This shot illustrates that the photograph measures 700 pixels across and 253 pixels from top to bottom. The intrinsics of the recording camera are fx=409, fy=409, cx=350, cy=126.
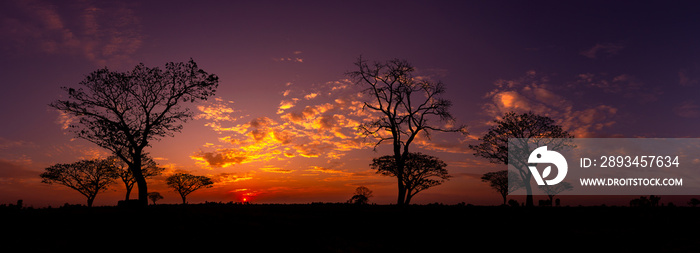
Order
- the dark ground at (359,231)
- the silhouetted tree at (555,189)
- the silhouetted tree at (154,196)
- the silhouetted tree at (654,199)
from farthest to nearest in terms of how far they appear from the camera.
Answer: the silhouetted tree at (154,196) < the silhouetted tree at (555,189) < the silhouetted tree at (654,199) < the dark ground at (359,231)

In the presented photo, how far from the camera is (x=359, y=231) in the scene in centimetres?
2083

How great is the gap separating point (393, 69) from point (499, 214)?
20.6 metres

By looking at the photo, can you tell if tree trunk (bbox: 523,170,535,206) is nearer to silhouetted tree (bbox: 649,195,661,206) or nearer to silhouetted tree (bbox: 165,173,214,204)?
silhouetted tree (bbox: 649,195,661,206)

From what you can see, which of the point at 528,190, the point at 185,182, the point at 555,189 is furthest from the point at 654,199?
the point at 185,182

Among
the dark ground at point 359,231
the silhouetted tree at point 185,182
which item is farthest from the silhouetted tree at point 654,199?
the silhouetted tree at point 185,182

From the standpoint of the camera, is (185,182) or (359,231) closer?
(359,231)

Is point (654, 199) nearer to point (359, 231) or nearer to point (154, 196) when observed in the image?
point (359, 231)

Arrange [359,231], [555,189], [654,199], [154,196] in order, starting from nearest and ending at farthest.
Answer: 1. [359,231]
2. [654,199]
3. [555,189]
4. [154,196]

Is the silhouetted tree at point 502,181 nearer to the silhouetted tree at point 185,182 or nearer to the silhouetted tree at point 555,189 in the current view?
the silhouetted tree at point 555,189

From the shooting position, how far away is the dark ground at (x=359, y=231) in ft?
56.0

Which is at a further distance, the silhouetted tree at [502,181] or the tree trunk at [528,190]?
the silhouetted tree at [502,181]

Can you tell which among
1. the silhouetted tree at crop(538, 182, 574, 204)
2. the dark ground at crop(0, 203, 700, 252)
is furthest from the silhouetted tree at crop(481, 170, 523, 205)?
the dark ground at crop(0, 203, 700, 252)

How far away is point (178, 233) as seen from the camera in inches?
749

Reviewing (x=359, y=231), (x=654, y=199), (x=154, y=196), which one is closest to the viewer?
(x=359, y=231)
